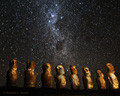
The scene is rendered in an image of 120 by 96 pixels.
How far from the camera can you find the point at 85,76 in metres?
6.90

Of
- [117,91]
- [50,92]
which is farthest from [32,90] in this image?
[117,91]

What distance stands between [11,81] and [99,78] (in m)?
4.27

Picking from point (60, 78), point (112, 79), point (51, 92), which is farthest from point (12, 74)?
point (112, 79)

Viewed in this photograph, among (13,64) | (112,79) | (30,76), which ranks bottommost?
(112,79)

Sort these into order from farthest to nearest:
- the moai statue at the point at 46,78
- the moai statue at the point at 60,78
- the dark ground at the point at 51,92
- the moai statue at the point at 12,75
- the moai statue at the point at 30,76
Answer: the moai statue at the point at 60,78 → the moai statue at the point at 46,78 → the moai statue at the point at 30,76 → the moai statue at the point at 12,75 → the dark ground at the point at 51,92

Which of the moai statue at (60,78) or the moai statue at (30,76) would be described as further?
the moai statue at (60,78)

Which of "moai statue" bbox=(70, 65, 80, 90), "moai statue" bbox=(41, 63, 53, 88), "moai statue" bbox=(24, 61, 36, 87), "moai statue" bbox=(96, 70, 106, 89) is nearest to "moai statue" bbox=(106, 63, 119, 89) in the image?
"moai statue" bbox=(96, 70, 106, 89)

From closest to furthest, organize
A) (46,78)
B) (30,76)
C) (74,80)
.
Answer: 1. (30,76)
2. (46,78)
3. (74,80)

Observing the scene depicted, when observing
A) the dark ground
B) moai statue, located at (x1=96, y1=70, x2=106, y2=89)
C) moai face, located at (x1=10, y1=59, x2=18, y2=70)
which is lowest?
the dark ground

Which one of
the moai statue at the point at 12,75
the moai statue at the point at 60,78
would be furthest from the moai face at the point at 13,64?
the moai statue at the point at 60,78

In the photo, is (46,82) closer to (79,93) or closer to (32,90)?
(32,90)

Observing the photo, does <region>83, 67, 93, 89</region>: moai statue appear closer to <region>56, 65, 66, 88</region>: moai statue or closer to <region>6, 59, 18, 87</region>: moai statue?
<region>56, 65, 66, 88</region>: moai statue

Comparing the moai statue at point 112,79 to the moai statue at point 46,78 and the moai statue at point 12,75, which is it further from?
the moai statue at point 12,75

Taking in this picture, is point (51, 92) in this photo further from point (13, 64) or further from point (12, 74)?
point (13, 64)
